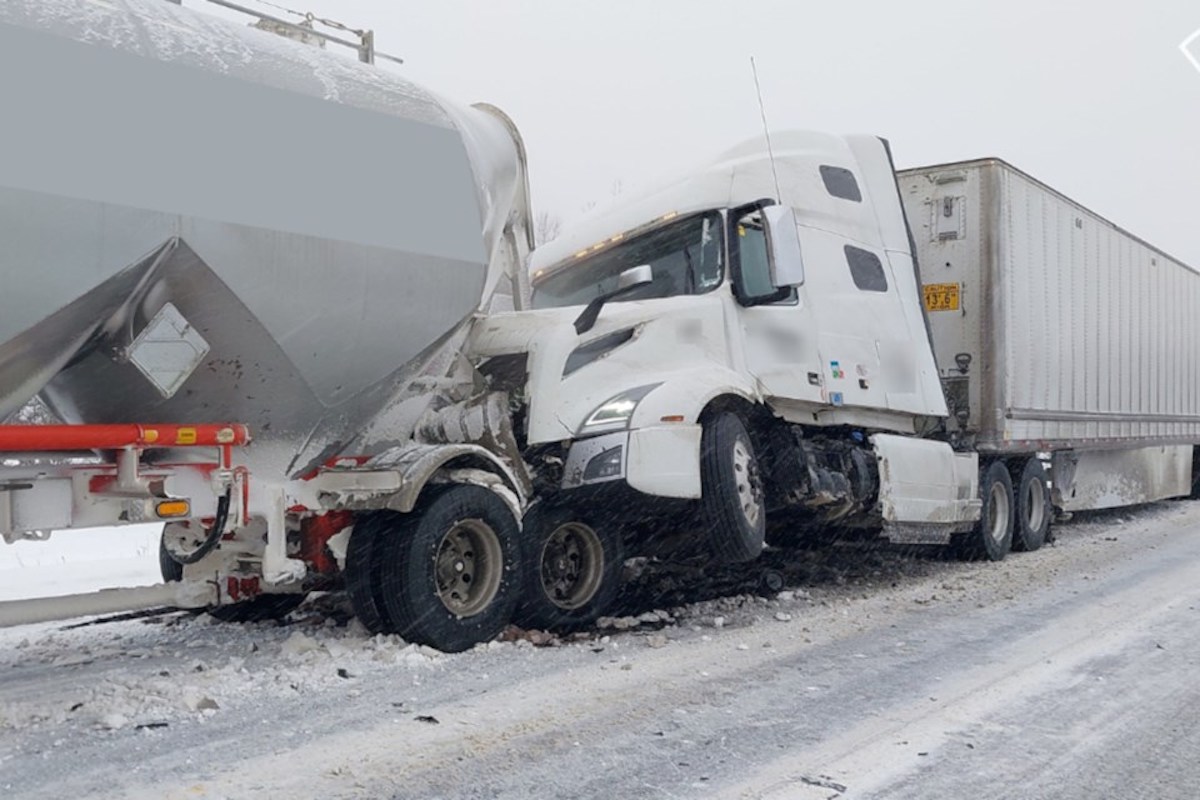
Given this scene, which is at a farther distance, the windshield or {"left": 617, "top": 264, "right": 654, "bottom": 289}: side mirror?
the windshield

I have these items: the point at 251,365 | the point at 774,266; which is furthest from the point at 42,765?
the point at 774,266

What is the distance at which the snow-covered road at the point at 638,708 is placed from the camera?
402 centimetres

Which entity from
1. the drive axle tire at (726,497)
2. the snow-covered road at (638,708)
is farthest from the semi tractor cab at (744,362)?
the snow-covered road at (638,708)

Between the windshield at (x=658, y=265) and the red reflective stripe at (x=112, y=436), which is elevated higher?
the windshield at (x=658, y=265)

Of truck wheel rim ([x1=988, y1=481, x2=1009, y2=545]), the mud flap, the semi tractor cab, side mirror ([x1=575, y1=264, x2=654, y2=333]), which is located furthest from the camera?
truck wheel rim ([x1=988, y1=481, x2=1009, y2=545])

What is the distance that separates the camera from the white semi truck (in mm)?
7008

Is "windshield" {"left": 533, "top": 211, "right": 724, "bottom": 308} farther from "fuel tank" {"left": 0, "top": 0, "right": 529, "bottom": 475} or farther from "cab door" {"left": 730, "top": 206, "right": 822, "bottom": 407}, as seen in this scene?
"fuel tank" {"left": 0, "top": 0, "right": 529, "bottom": 475}

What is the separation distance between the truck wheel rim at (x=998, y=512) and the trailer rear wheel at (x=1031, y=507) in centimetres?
49

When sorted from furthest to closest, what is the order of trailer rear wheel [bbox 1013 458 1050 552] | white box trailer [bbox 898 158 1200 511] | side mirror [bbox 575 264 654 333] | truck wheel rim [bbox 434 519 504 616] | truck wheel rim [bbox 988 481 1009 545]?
trailer rear wheel [bbox 1013 458 1050 552], truck wheel rim [bbox 988 481 1009 545], white box trailer [bbox 898 158 1200 511], side mirror [bbox 575 264 654 333], truck wheel rim [bbox 434 519 504 616]

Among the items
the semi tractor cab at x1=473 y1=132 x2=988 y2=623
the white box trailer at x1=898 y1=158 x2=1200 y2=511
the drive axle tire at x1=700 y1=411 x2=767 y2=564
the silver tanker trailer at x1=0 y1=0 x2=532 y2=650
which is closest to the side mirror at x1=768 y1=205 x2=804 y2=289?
the semi tractor cab at x1=473 y1=132 x2=988 y2=623

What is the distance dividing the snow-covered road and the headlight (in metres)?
1.30

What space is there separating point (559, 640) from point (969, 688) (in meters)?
2.40

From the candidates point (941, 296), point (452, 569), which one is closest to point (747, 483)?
point (452, 569)

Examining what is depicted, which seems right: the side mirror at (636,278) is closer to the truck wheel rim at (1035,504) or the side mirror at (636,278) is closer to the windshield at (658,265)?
the windshield at (658,265)
